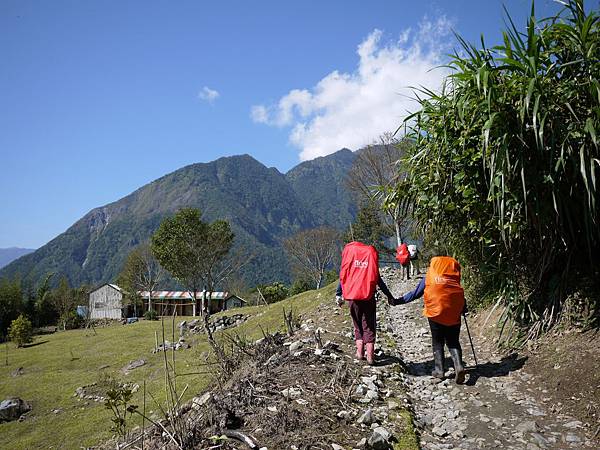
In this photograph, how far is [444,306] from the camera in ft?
17.1

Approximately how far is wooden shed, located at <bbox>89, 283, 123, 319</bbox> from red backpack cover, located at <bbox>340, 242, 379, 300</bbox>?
58476mm

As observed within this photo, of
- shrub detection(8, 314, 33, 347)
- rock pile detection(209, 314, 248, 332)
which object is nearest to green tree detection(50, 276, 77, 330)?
shrub detection(8, 314, 33, 347)

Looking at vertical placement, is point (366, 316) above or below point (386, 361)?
above

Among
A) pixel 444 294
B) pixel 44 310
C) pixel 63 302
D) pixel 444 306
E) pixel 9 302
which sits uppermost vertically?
pixel 444 294

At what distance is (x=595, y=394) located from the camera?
3.89 metres

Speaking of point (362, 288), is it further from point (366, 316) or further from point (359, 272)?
point (366, 316)

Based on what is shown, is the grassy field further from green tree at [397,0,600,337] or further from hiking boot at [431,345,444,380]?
green tree at [397,0,600,337]

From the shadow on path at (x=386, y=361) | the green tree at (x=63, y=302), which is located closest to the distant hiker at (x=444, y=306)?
the shadow on path at (x=386, y=361)

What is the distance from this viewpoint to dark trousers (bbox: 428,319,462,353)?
5.21 meters

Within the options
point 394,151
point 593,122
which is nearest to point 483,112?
point 593,122

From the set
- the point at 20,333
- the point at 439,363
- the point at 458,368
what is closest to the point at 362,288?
the point at 439,363

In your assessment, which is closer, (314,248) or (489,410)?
(489,410)

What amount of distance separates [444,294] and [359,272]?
117 centimetres

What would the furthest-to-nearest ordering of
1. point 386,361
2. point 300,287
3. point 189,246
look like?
point 300,287
point 189,246
point 386,361
